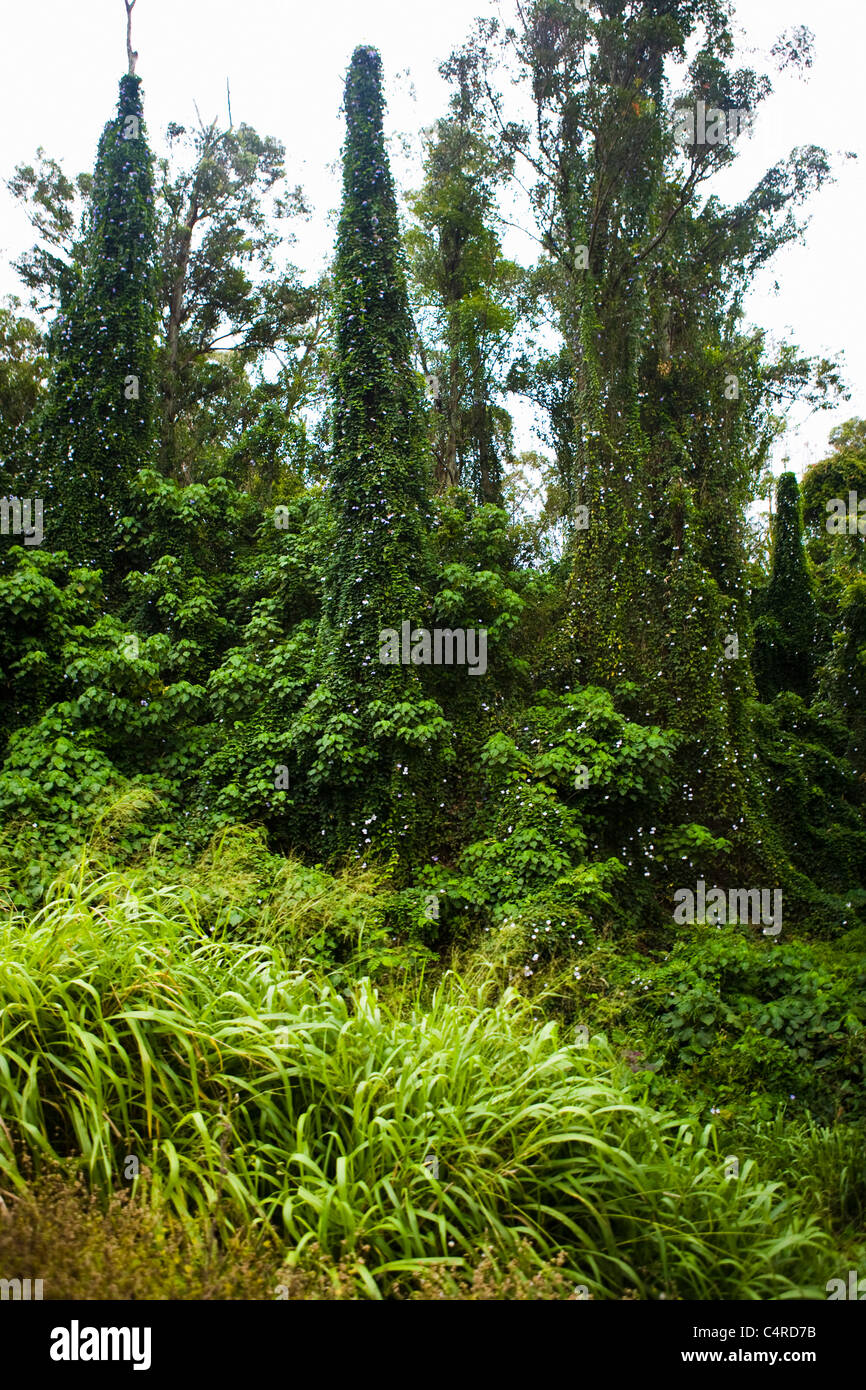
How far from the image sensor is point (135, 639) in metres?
9.08

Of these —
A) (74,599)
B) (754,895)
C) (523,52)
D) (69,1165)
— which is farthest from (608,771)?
(523,52)

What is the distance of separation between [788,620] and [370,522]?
9.64 meters

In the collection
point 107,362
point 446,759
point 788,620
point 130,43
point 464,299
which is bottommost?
point 446,759

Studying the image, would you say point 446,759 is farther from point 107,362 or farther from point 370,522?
point 107,362

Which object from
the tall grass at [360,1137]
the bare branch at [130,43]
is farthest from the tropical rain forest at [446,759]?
the bare branch at [130,43]

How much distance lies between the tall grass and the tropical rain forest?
0.9 inches

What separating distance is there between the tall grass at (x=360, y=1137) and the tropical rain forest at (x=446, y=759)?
0.02m

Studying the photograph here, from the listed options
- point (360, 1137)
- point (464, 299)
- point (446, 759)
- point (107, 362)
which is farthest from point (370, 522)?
point (464, 299)

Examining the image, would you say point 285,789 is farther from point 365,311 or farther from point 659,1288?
point 659,1288

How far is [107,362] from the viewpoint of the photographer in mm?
11508

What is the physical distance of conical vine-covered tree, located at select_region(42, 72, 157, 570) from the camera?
11.0 m

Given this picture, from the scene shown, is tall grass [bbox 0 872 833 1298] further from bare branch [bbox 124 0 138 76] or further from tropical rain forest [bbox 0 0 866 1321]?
bare branch [bbox 124 0 138 76]

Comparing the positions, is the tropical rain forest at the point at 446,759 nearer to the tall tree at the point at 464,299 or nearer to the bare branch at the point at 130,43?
the tall tree at the point at 464,299

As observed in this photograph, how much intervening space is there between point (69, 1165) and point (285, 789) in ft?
20.0
